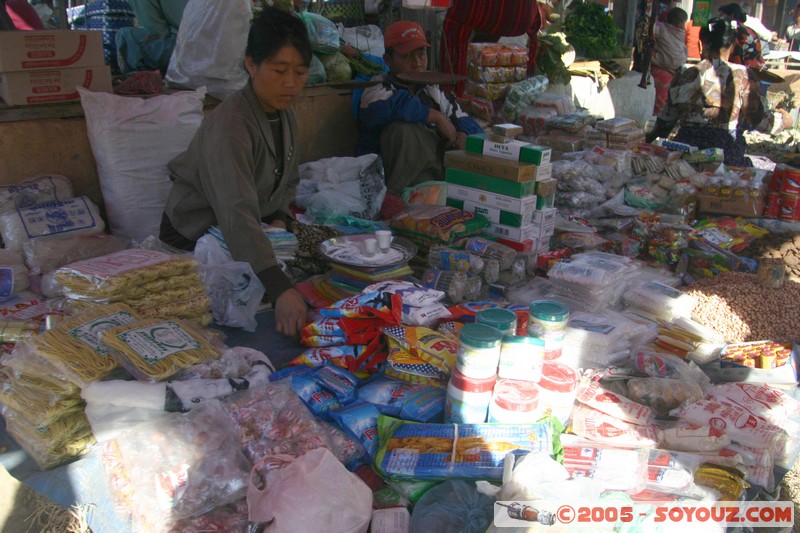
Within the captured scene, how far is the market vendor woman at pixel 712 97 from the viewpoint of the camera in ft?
19.0

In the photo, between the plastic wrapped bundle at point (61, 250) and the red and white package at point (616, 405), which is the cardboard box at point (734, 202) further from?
the plastic wrapped bundle at point (61, 250)

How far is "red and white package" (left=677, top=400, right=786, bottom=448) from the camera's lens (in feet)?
6.25

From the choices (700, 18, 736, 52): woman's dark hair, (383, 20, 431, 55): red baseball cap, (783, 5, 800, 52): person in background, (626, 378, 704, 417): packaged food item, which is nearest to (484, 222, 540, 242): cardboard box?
(626, 378, 704, 417): packaged food item

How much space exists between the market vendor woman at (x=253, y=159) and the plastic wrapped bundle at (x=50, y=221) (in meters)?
0.50

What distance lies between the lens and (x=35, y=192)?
9.98 feet

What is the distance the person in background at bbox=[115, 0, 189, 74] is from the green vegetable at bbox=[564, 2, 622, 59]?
5.20m

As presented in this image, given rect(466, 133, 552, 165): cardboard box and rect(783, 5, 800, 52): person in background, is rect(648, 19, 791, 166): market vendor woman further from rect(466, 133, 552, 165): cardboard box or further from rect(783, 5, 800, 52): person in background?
rect(783, 5, 800, 52): person in background

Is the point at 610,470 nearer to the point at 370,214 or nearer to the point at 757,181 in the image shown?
the point at 370,214

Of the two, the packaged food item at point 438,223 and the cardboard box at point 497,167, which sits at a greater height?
the cardboard box at point 497,167

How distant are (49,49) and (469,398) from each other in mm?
2737

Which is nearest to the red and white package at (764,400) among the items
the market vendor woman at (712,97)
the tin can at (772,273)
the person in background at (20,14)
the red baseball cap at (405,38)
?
the tin can at (772,273)

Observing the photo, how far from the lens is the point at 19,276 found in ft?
8.75

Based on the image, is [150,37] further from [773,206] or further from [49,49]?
[773,206]

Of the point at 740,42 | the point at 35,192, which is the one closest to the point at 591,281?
the point at 35,192
